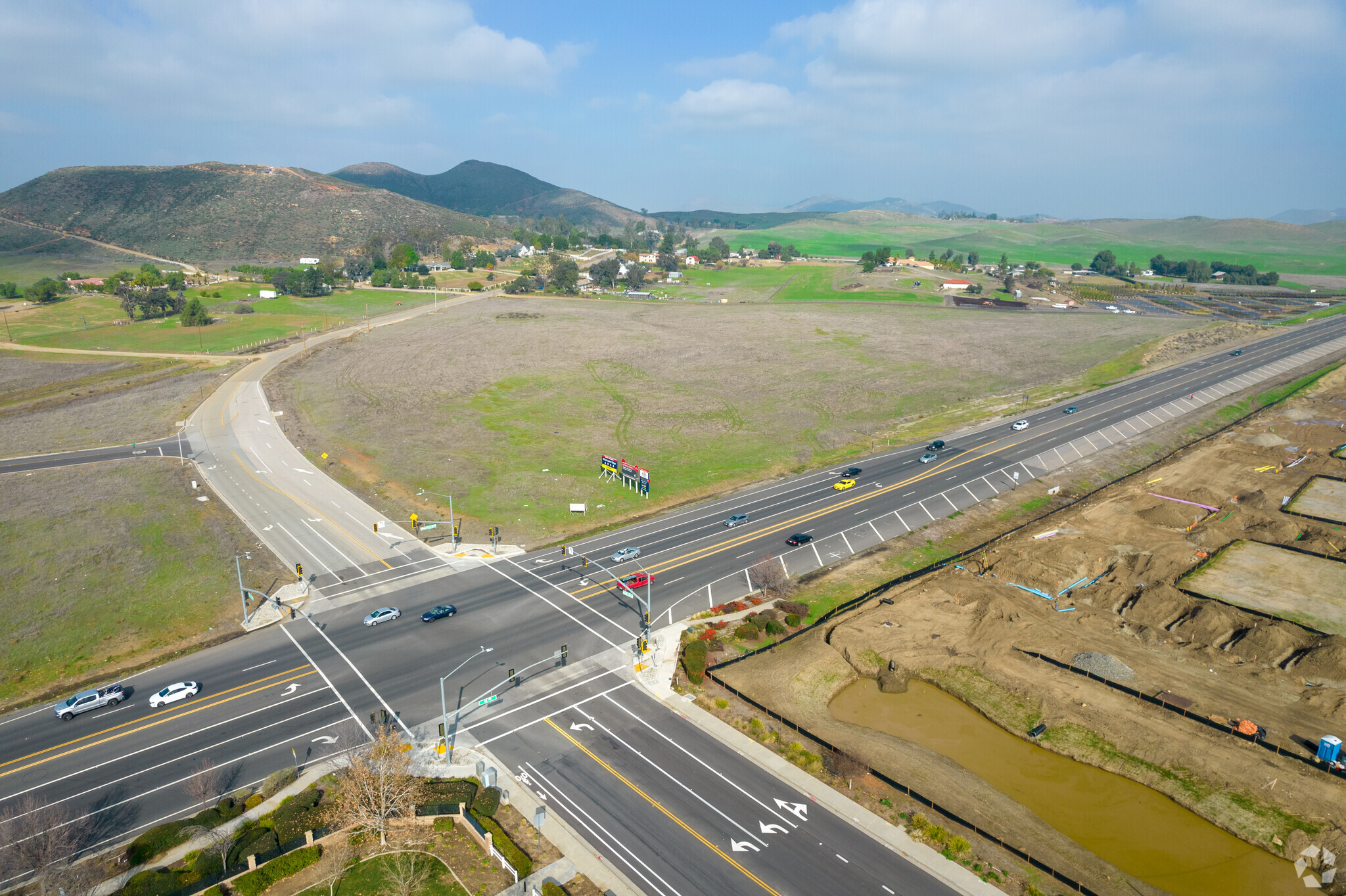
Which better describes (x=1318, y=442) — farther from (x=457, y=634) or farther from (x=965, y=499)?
(x=457, y=634)

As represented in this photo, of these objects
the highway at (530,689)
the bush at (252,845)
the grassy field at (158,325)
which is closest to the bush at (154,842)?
the highway at (530,689)

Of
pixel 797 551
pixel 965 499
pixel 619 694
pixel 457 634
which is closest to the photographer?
pixel 619 694

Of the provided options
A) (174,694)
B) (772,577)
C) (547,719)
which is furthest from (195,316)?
(547,719)

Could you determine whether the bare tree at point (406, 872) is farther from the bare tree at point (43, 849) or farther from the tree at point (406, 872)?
the bare tree at point (43, 849)

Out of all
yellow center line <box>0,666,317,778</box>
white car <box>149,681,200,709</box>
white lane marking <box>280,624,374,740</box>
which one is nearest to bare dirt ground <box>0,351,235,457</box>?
white lane marking <box>280,624,374,740</box>

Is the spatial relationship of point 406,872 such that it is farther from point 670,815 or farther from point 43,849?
point 43,849

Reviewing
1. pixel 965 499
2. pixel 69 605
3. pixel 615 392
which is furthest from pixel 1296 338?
pixel 69 605

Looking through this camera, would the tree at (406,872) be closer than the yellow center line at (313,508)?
Yes
